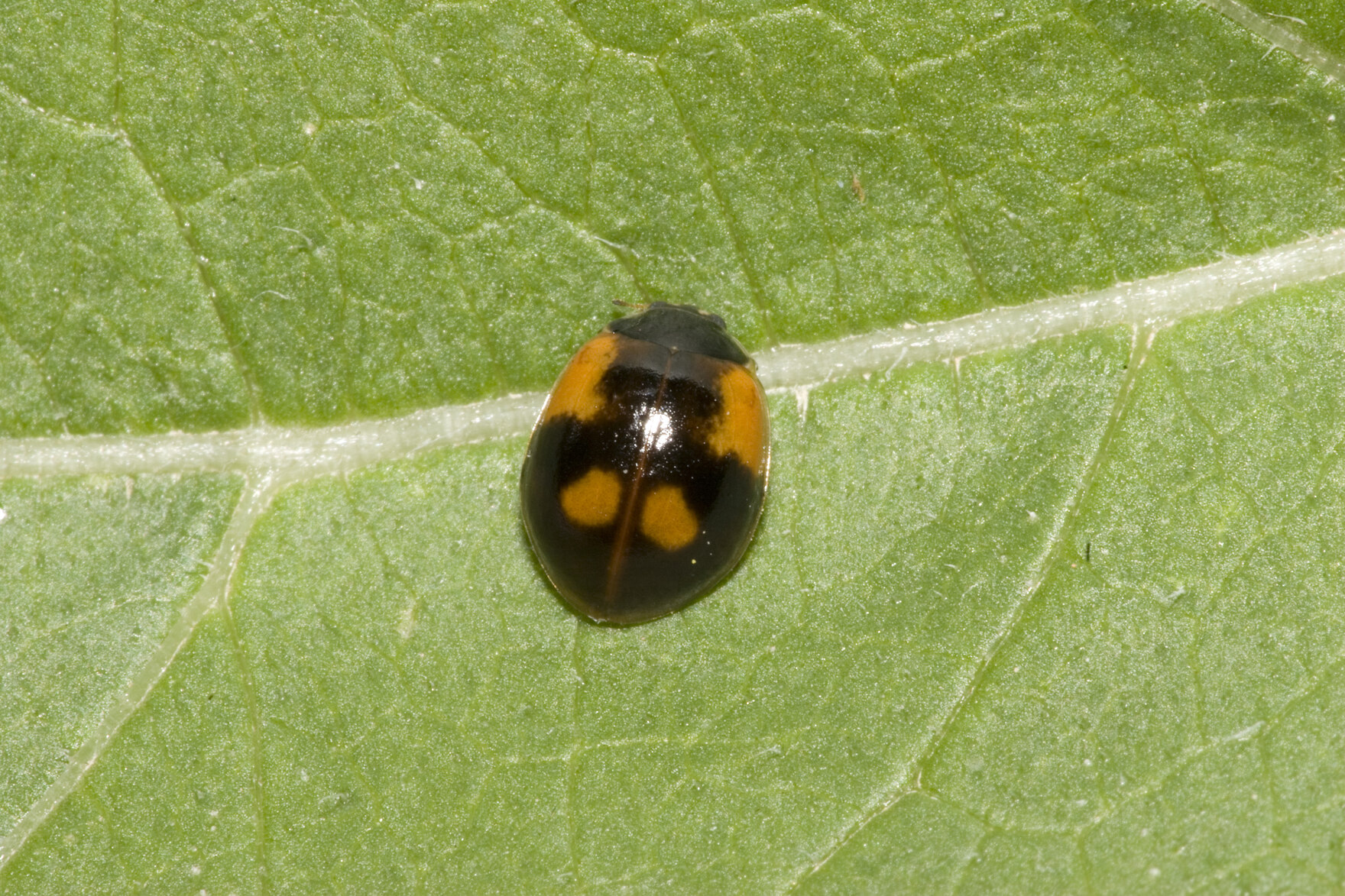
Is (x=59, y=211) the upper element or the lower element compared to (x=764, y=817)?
upper

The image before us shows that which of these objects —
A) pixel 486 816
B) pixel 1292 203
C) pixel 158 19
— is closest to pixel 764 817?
pixel 486 816

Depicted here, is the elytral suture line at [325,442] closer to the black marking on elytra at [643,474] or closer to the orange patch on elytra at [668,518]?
the black marking on elytra at [643,474]

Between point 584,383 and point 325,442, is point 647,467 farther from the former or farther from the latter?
point 325,442

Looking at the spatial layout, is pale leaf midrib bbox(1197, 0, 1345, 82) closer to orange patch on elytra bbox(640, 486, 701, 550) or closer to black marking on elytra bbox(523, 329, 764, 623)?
black marking on elytra bbox(523, 329, 764, 623)

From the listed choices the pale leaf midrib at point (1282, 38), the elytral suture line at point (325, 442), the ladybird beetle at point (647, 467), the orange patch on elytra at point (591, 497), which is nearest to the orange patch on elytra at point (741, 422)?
the ladybird beetle at point (647, 467)

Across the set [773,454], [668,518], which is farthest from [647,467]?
[773,454]

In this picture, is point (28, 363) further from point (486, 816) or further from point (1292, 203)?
point (1292, 203)

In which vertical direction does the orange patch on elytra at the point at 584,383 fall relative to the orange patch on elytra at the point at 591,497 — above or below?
above

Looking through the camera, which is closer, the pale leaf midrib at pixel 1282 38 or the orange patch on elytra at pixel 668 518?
the pale leaf midrib at pixel 1282 38

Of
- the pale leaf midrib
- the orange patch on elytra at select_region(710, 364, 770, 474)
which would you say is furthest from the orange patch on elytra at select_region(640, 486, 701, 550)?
the pale leaf midrib
